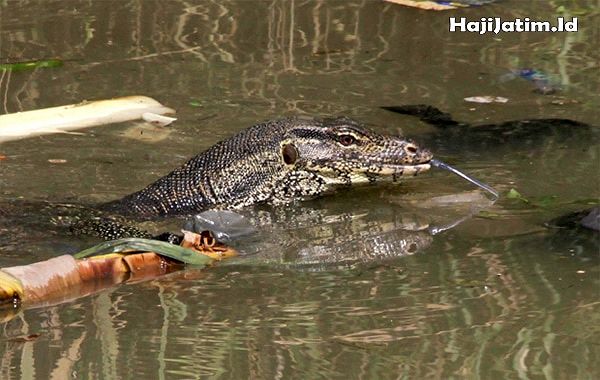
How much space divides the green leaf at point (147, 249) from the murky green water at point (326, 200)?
103 millimetres

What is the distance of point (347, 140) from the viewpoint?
7.23 m

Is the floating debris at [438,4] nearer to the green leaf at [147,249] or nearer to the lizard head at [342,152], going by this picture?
the lizard head at [342,152]

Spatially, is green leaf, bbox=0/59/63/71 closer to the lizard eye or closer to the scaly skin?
the scaly skin

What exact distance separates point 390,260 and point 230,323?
1.15 metres

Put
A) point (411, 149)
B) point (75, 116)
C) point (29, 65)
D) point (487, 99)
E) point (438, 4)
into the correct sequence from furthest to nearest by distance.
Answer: point (438, 4) → point (29, 65) → point (487, 99) → point (75, 116) → point (411, 149)

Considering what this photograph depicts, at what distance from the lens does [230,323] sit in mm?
4832

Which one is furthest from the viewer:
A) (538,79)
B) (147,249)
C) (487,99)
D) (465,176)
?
(538,79)

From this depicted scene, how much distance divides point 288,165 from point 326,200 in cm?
28

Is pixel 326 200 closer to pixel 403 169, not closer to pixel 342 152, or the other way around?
pixel 342 152

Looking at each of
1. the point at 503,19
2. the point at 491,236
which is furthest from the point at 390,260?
the point at 503,19

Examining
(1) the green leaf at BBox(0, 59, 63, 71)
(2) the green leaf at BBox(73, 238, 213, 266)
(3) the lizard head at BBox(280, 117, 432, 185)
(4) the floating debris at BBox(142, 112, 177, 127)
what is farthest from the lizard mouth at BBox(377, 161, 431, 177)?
(1) the green leaf at BBox(0, 59, 63, 71)

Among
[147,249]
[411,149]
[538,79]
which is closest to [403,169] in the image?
[411,149]

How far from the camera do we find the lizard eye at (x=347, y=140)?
23.7 feet

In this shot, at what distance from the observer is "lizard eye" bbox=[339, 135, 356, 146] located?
7.22 m
